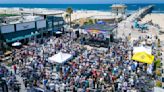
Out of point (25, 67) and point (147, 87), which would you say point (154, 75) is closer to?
point (147, 87)

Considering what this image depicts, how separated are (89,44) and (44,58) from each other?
9.24m

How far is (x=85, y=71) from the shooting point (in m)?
22.6

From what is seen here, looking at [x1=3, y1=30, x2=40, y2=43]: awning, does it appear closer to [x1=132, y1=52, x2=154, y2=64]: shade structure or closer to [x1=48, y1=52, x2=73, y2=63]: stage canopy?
[x1=48, y1=52, x2=73, y2=63]: stage canopy

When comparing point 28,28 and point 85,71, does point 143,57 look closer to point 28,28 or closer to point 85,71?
point 85,71

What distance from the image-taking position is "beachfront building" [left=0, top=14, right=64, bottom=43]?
3306 cm

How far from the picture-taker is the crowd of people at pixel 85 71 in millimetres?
19773

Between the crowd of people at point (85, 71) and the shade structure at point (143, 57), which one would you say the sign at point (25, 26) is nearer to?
the crowd of people at point (85, 71)

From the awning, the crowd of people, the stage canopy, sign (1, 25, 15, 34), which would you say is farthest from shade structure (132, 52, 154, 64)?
sign (1, 25, 15, 34)

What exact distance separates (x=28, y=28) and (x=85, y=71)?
53.0 feet

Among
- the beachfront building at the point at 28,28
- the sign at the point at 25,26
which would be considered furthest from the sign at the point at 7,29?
the sign at the point at 25,26

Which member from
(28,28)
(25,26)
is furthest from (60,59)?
(28,28)

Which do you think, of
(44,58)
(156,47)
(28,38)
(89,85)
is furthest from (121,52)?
(28,38)

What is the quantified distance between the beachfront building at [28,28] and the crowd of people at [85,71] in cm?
317

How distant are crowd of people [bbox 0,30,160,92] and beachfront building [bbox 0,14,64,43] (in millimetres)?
3171
